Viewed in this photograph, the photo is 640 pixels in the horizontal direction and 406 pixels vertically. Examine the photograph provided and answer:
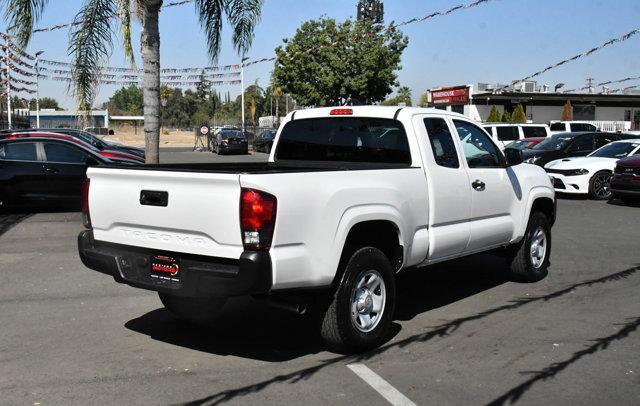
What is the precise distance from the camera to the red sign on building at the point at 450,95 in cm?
5284

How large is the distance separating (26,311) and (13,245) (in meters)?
4.18

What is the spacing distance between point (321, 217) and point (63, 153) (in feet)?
34.3

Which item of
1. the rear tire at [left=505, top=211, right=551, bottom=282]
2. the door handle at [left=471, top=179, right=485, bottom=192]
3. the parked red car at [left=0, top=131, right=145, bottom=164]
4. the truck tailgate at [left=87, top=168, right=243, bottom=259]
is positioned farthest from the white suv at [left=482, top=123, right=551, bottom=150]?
the truck tailgate at [left=87, top=168, right=243, bottom=259]

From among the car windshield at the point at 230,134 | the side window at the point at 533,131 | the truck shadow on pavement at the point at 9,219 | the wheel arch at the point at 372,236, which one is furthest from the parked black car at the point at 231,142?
the wheel arch at the point at 372,236

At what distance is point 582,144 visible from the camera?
1977cm

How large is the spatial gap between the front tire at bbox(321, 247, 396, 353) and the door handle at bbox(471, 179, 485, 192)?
1547 millimetres

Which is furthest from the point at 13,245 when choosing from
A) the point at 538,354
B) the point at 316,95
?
the point at 316,95

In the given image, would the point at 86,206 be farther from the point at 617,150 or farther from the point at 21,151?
the point at 617,150

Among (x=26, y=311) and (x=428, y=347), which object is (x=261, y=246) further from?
(x=26, y=311)

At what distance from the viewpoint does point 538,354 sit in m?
5.25

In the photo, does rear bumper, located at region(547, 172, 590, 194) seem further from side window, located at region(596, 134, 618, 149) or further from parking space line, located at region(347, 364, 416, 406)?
parking space line, located at region(347, 364, 416, 406)

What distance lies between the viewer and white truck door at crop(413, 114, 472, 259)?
598cm

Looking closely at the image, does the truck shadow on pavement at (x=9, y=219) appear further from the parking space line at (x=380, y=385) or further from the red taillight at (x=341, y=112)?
the parking space line at (x=380, y=385)

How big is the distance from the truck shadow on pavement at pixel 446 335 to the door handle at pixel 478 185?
3.91 ft
